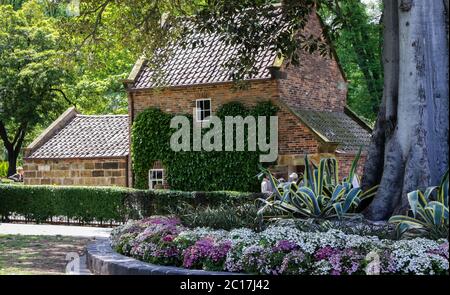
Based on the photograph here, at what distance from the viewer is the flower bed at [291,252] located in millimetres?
8125

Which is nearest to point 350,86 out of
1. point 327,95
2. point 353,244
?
point 327,95

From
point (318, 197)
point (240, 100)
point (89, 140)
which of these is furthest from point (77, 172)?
point (318, 197)

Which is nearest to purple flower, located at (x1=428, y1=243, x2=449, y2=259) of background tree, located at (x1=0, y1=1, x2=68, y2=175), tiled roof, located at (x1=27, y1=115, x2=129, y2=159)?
tiled roof, located at (x1=27, y1=115, x2=129, y2=159)

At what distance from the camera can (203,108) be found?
1043 inches

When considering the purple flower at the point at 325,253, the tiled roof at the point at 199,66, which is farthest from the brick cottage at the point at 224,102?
the purple flower at the point at 325,253

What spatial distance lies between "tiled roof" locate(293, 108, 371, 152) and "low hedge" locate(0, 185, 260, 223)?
5344 millimetres

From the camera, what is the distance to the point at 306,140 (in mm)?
23859

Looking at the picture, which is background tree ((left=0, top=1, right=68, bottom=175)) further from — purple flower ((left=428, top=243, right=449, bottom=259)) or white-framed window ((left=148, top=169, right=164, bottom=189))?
purple flower ((left=428, top=243, right=449, bottom=259))

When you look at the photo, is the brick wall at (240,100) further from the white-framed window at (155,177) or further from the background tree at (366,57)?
the background tree at (366,57)

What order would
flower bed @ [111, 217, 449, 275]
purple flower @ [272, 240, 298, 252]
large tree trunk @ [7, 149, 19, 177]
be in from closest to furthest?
flower bed @ [111, 217, 449, 275]
purple flower @ [272, 240, 298, 252]
large tree trunk @ [7, 149, 19, 177]

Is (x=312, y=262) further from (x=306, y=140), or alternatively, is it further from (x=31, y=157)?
(x=31, y=157)

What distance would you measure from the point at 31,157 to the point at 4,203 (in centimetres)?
606

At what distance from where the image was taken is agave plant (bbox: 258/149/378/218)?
1126cm

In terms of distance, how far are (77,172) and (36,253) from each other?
16862 millimetres
